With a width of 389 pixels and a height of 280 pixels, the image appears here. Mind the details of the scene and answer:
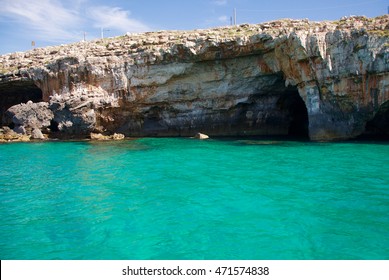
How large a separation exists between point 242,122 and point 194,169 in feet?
53.6

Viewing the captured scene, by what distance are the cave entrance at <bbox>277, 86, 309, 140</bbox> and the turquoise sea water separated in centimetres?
1164

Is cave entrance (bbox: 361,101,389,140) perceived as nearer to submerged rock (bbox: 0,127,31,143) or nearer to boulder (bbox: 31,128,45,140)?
boulder (bbox: 31,128,45,140)

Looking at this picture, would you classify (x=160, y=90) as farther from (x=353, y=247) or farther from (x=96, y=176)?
(x=353, y=247)

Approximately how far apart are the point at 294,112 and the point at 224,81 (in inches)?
300

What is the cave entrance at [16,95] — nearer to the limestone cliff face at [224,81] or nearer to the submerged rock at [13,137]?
the limestone cliff face at [224,81]

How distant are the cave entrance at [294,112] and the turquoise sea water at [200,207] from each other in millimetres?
11640

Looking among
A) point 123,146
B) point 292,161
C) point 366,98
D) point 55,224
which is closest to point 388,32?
point 366,98

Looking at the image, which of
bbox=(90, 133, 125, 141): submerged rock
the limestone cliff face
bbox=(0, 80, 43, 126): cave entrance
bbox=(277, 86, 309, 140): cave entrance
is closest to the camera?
the limestone cliff face

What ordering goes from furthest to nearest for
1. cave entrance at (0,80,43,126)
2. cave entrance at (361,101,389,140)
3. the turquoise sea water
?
cave entrance at (0,80,43,126) → cave entrance at (361,101,389,140) → the turquoise sea water

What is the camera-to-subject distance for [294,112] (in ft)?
107

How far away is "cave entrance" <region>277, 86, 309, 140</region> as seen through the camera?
30.7 meters

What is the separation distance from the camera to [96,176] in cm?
1588

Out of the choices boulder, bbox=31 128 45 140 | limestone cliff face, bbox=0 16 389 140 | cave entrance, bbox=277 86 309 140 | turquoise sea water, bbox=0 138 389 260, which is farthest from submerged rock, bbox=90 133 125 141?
cave entrance, bbox=277 86 309 140
